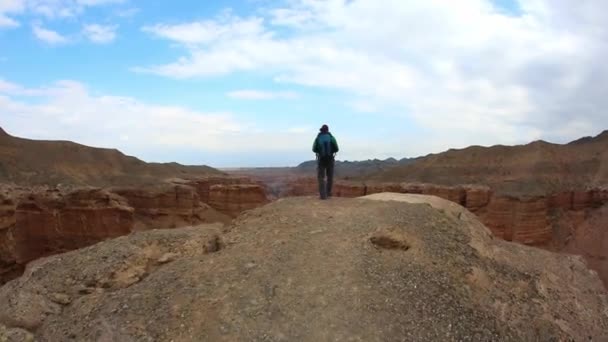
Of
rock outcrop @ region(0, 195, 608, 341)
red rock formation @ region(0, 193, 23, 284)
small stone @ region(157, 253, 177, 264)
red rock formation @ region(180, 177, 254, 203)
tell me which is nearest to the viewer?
rock outcrop @ region(0, 195, 608, 341)

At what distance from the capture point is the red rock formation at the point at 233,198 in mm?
46906

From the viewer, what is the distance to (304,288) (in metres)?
8.00

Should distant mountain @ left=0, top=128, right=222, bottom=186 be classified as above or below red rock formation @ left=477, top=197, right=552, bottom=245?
above

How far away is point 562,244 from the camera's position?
116ft

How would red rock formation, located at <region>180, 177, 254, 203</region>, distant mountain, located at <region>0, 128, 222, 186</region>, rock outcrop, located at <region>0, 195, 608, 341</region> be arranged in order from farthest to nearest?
1. red rock formation, located at <region>180, 177, 254, 203</region>
2. distant mountain, located at <region>0, 128, 222, 186</region>
3. rock outcrop, located at <region>0, 195, 608, 341</region>

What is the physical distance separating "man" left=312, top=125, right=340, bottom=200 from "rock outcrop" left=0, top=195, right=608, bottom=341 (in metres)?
2.25

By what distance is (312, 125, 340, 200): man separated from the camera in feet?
42.4

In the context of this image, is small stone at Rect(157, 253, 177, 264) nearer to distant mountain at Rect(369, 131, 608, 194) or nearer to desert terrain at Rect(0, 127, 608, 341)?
desert terrain at Rect(0, 127, 608, 341)

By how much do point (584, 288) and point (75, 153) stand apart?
123 feet

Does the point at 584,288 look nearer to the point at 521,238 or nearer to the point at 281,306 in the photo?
the point at 281,306

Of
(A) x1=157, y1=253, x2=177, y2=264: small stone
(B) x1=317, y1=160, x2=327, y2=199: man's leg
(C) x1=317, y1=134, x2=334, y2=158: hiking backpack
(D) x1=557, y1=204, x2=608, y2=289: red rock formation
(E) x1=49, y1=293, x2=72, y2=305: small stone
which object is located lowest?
(D) x1=557, y1=204, x2=608, y2=289: red rock formation

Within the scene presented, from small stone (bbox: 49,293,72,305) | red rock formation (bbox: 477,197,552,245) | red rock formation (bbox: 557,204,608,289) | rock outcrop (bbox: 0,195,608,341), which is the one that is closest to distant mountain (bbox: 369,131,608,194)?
red rock formation (bbox: 477,197,552,245)

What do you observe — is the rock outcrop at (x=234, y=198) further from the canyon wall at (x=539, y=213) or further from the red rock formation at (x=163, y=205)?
the canyon wall at (x=539, y=213)

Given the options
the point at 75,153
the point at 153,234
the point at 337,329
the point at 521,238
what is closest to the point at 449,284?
the point at 337,329
